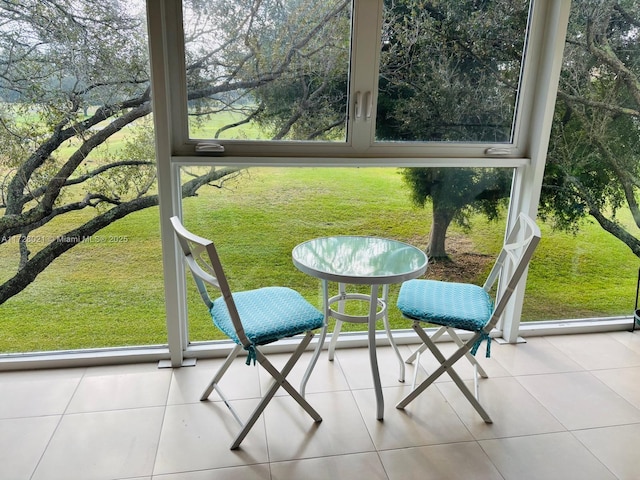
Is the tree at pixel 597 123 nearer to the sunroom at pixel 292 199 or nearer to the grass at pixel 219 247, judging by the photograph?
the sunroom at pixel 292 199

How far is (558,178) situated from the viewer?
2607 mm

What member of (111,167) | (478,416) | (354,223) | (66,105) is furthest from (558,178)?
(66,105)

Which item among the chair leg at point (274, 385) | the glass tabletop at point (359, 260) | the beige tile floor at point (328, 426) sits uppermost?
the glass tabletop at point (359, 260)

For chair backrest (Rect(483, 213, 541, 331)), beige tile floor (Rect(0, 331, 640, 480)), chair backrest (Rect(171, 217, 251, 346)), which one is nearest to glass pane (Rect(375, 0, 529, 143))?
chair backrest (Rect(483, 213, 541, 331))

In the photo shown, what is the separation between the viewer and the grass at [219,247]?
2305 mm

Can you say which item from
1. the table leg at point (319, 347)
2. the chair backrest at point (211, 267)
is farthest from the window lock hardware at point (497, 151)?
the chair backrest at point (211, 267)

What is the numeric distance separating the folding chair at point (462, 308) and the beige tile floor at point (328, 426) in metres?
0.16

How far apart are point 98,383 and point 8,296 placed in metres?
0.63

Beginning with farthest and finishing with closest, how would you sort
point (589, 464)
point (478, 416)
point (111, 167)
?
point (111, 167) → point (478, 416) → point (589, 464)

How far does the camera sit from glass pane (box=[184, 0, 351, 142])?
209 cm

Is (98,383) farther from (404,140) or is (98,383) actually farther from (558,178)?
(558,178)

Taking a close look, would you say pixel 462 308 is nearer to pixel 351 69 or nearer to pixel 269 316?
pixel 269 316

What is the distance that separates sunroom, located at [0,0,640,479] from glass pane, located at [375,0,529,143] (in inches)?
0.4

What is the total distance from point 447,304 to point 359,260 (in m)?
0.44
